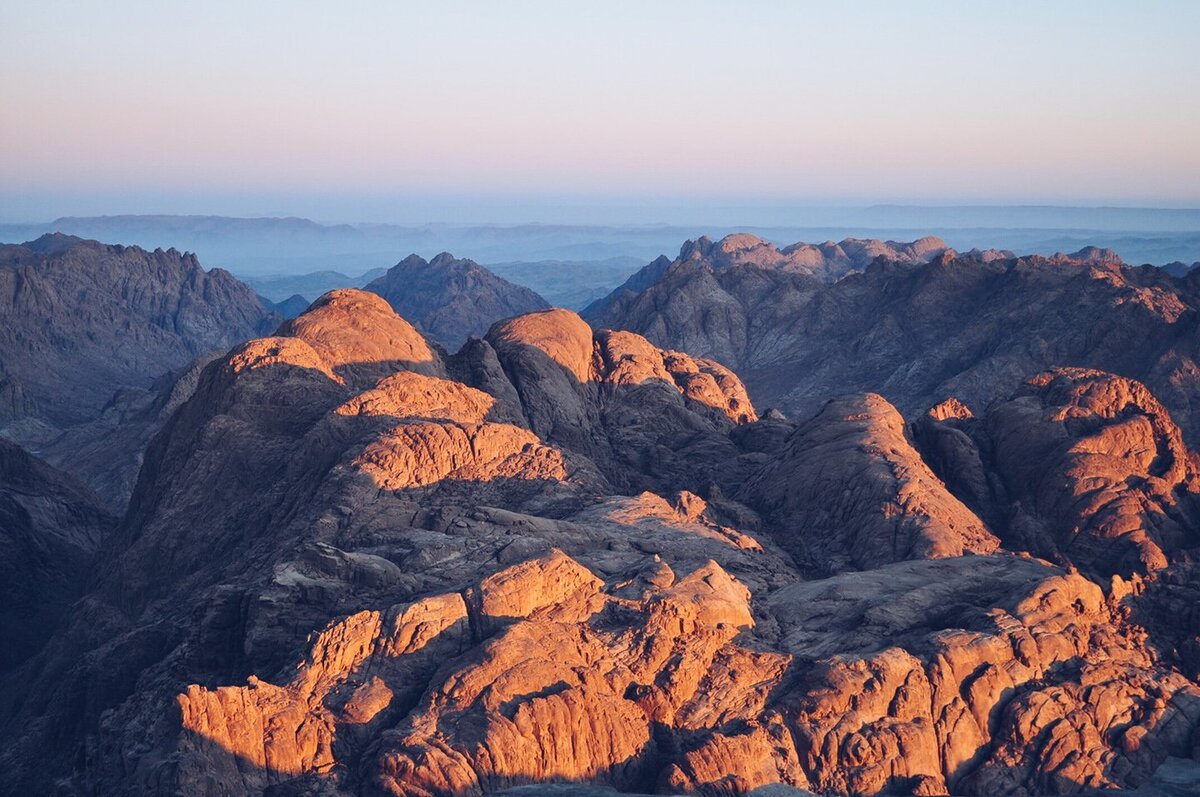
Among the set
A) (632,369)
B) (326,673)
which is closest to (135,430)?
(632,369)

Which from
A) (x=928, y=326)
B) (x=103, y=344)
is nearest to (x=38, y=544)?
(x=928, y=326)

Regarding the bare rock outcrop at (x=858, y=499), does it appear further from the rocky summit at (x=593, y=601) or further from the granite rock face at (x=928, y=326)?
the granite rock face at (x=928, y=326)

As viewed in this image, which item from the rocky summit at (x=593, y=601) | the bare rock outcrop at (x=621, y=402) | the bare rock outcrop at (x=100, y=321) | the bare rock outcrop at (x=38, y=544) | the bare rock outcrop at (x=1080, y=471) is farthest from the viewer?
the bare rock outcrop at (x=100, y=321)

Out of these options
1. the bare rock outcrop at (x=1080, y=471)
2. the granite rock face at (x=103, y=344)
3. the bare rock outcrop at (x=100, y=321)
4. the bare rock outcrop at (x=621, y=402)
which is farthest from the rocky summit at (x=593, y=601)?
the bare rock outcrop at (x=100, y=321)

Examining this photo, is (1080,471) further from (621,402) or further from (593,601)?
(593,601)

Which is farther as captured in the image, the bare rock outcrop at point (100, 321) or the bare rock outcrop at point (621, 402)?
the bare rock outcrop at point (100, 321)

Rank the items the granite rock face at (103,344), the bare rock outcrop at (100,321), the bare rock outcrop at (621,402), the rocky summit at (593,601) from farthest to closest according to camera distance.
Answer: the bare rock outcrop at (100,321), the granite rock face at (103,344), the bare rock outcrop at (621,402), the rocky summit at (593,601)

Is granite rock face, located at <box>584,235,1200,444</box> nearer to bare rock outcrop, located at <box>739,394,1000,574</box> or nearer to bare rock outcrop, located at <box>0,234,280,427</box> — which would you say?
bare rock outcrop, located at <box>739,394,1000,574</box>

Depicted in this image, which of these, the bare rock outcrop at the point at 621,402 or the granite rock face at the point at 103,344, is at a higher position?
the bare rock outcrop at the point at 621,402
